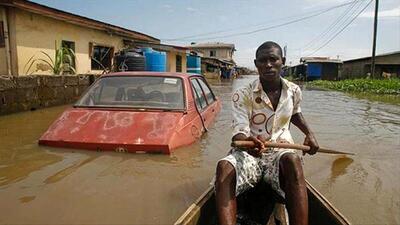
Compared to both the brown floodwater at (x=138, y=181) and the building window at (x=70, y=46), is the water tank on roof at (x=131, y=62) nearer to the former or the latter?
the building window at (x=70, y=46)

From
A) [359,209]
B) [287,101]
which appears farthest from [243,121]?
[359,209]

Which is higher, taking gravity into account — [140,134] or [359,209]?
[140,134]

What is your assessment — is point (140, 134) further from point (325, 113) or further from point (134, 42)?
point (134, 42)

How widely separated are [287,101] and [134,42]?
17.6 m

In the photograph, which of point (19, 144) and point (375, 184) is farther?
point (19, 144)

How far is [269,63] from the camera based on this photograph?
10.2 feet

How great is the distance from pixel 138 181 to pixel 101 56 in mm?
14159

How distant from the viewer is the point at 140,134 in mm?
5070

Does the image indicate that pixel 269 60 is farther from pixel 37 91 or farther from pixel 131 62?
pixel 131 62

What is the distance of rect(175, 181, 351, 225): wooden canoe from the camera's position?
8.86 ft

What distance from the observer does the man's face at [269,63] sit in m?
3.09

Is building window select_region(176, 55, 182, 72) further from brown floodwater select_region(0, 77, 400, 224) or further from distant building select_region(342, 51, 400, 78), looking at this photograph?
brown floodwater select_region(0, 77, 400, 224)

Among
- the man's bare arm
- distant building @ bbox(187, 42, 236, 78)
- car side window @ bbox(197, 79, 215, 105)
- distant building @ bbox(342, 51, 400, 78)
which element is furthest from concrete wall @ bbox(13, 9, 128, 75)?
distant building @ bbox(342, 51, 400, 78)

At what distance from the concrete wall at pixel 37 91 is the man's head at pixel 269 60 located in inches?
321
